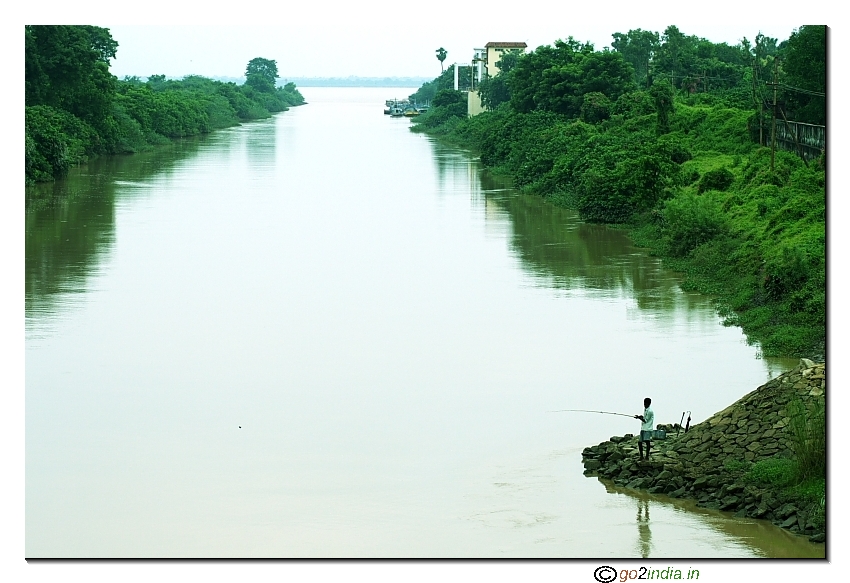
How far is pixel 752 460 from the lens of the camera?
11820 millimetres

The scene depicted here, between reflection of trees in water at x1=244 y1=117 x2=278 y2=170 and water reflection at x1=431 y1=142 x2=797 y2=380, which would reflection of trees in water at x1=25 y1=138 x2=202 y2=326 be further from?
water reflection at x1=431 y1=142 x2=797 y2=380

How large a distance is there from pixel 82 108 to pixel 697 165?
2183 centimetres

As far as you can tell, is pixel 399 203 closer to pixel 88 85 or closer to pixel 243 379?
pixel 88 85

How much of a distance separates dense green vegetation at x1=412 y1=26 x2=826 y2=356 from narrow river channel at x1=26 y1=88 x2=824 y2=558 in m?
0.86

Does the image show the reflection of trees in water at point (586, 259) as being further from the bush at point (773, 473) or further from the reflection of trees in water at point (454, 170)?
the bush at point (773, 473)

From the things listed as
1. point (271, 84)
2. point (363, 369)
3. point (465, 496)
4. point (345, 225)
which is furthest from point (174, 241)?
point (271, 84)

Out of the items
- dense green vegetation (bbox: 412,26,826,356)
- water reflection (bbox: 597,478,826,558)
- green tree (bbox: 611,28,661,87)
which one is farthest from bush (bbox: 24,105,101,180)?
green tree (bbox: 611,28,661,87)

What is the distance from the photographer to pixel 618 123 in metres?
45.9

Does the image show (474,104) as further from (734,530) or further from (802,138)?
(734,530)

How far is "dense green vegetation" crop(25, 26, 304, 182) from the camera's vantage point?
124 feet

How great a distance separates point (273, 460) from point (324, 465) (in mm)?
541

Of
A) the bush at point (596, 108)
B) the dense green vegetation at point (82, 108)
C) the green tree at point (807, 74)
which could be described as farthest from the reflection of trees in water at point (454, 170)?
the green tree at point (807, 74)

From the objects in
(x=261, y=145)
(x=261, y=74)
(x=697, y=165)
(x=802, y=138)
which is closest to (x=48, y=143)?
(x=697, y=165)

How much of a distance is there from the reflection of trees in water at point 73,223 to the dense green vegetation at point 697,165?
11.3 metres
